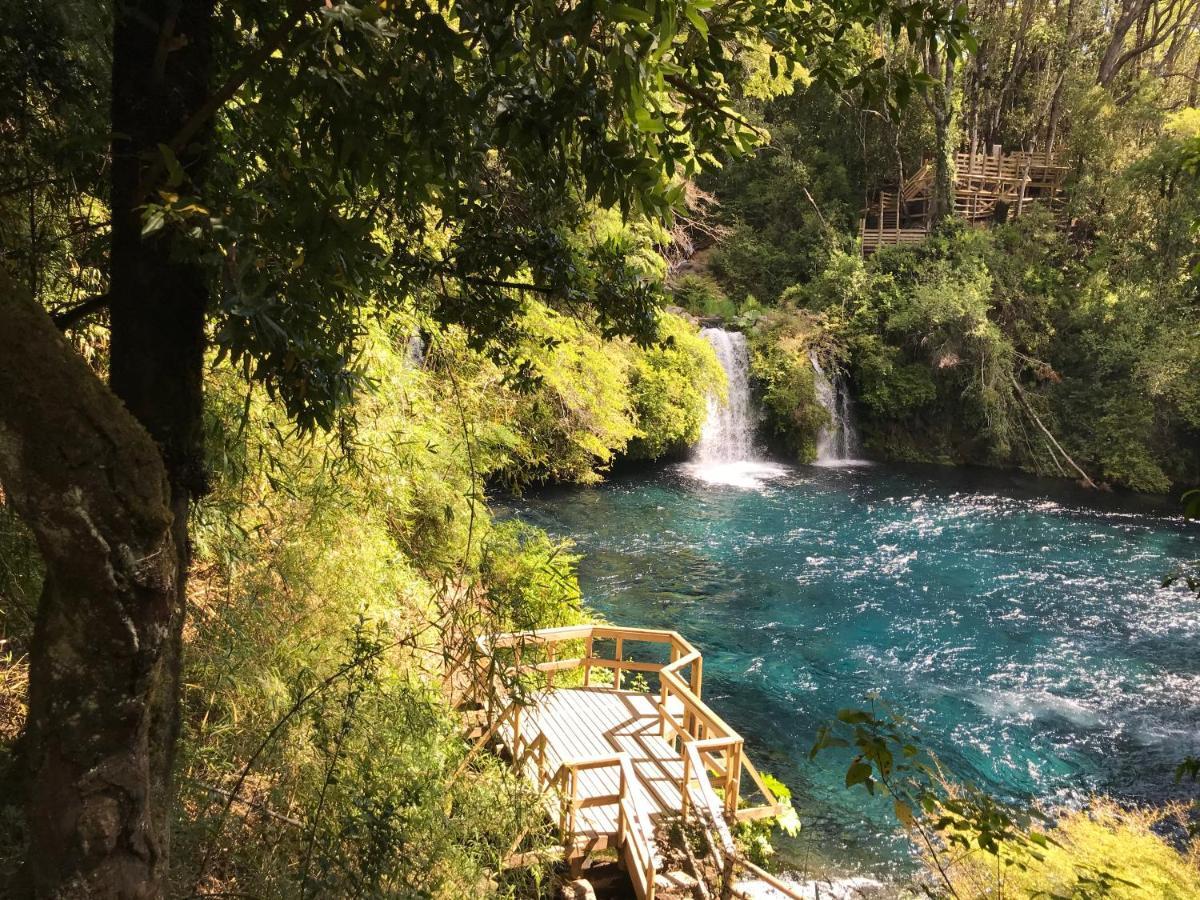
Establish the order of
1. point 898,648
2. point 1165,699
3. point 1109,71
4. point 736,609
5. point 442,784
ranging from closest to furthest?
point 442,784
point 1165,699
point 898,648
point 736,609
point 1109,71

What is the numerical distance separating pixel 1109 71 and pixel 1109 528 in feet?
49.5

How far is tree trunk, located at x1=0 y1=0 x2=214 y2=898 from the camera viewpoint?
143cm

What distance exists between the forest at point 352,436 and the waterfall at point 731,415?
6.48 metres

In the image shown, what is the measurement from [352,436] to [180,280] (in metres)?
1.55

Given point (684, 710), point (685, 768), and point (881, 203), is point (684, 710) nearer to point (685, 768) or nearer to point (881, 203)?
point (685, 768)

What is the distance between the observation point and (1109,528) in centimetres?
1490

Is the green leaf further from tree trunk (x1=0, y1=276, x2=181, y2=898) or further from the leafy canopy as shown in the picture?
tree trunk (x1=0, y1=276, x2=181, y2=898)

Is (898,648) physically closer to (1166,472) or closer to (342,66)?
(342,66)

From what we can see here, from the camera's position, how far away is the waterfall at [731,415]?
19125mm

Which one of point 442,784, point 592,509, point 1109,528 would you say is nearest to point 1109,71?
point 1109,528

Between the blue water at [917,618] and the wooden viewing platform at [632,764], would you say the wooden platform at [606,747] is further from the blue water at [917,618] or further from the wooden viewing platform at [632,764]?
the blue water at [917,618]

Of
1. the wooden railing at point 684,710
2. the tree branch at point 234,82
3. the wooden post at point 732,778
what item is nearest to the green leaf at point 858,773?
the tree branch at point 234,82

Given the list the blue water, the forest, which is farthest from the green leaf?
the blue water

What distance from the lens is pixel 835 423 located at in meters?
20.1
